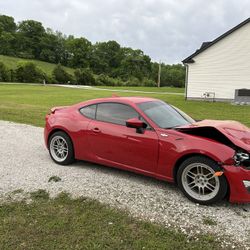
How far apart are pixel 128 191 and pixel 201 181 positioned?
1.08 m

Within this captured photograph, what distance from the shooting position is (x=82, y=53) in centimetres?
10275

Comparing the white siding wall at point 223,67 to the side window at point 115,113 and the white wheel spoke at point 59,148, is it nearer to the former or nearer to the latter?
the side window at point 115,113

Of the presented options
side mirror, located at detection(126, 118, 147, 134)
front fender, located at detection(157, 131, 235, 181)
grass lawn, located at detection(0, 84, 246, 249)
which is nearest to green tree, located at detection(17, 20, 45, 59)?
side mirror, located at detection(126, 118, 147, 134)

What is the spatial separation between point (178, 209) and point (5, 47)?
329ft

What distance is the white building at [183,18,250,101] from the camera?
20.9 m

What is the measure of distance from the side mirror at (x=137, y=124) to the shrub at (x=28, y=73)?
53847 mm

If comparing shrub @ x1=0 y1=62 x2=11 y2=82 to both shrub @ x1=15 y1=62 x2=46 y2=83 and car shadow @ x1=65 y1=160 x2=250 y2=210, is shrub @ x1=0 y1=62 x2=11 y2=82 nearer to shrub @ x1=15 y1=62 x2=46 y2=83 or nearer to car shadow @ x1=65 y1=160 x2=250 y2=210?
shrub @ x1=15 y1=62 x2=46 y2=83

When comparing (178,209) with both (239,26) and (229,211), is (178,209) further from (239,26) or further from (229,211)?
(239,26)

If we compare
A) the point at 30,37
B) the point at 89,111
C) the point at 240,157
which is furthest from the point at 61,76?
the point at 240,157

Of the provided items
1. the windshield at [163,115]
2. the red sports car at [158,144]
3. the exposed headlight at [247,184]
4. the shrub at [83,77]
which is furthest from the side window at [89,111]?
the shrub at [83,77]

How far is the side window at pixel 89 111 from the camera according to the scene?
5.40m

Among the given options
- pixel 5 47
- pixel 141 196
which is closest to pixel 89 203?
pixel 141 196

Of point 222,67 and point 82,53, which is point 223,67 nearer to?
point 222,67

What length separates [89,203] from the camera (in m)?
4.03
